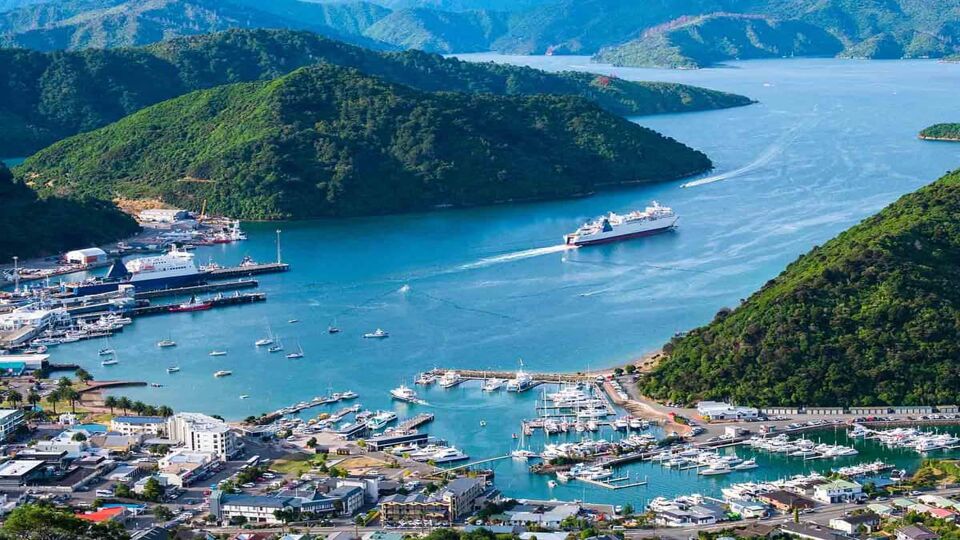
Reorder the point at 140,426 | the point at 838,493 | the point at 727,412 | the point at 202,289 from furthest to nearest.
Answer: the point at 202,289
the point at 727,412
the point at 140,426
the point at 838,493

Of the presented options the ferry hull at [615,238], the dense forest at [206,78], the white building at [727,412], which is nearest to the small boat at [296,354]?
the white building at [727,412]

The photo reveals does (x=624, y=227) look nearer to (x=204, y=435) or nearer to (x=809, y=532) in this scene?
(x=204, y=435)

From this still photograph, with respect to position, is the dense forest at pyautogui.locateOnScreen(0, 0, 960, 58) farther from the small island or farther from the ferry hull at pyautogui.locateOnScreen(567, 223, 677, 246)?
the ferry hull at pyautogui.locateOnScreen(567, 223, 677, 246)

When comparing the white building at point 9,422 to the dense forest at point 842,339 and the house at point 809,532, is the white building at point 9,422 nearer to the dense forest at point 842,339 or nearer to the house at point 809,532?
the dense forest at point 842,339

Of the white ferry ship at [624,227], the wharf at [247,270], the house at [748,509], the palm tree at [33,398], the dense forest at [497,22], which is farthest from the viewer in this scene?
the dense forest at [497,22]

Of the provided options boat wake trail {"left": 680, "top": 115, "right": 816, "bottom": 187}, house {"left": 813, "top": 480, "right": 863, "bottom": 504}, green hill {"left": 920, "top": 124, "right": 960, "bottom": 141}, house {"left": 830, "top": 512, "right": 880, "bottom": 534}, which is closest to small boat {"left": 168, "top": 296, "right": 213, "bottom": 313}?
house {"left": 813, "top": 480, "right": 863, "bottom": 504}

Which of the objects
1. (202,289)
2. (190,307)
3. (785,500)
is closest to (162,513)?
(785,500)
